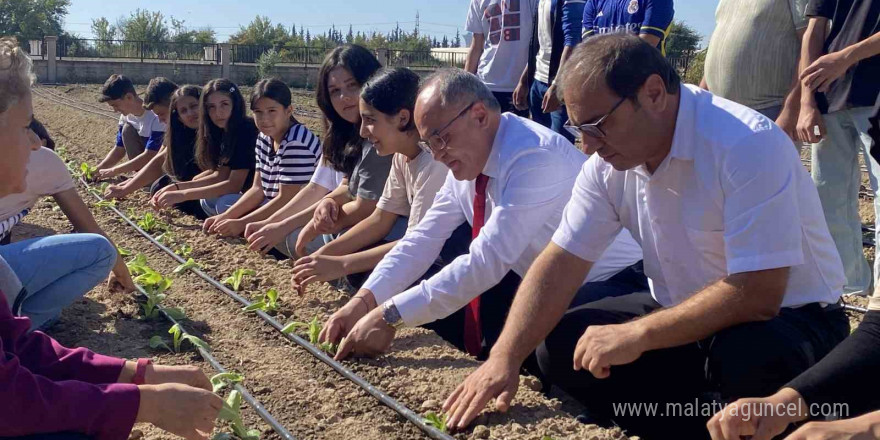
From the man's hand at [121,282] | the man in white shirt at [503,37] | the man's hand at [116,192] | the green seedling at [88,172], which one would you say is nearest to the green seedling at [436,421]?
the man's hand at [121,282]

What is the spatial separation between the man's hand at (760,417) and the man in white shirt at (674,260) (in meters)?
0.45

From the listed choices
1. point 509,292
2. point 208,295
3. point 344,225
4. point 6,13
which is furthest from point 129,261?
point 6,13

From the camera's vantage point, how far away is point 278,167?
18.8 feet

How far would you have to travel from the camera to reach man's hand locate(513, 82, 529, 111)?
5785 mm

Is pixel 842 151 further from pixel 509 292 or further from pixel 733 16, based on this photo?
pixel 509 292

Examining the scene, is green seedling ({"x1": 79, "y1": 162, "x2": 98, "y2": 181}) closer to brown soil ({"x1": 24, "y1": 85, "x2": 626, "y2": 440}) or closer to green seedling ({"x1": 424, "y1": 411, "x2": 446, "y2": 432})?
brown soil ({"x1": 24, "y1": 85, "x2": 626, "y2": 440})

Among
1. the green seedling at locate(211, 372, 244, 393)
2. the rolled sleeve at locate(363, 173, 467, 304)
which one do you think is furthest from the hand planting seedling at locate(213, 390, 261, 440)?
the rolled sleeve at locate(363, 173, 467, 304)

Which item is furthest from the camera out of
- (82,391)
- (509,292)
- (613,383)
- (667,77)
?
(509,292)

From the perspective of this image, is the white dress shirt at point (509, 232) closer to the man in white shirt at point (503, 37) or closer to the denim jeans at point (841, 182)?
the denim jeans at point (841, 182)

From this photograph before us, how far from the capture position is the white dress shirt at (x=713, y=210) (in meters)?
2.48

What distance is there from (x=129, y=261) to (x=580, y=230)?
12.0ft

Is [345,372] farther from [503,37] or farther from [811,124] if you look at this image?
[503,37]

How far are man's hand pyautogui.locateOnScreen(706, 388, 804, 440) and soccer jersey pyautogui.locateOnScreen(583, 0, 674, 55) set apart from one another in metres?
2.92

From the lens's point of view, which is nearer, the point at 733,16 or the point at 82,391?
the point at 82,391
